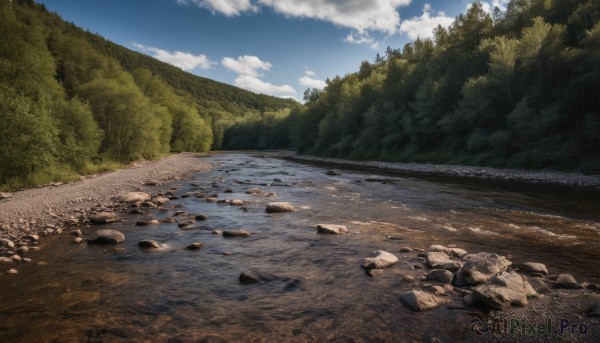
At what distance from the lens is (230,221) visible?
14328 millimetres

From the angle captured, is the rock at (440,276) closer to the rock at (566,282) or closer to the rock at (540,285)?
the rock at (540,285)

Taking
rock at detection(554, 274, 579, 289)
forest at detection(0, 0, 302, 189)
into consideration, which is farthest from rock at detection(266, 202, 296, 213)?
forest at detection(0, 0, 302, 189)

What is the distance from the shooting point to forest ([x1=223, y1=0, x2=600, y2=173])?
32438 millimetres

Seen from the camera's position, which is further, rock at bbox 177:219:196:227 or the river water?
rock at bbox 177:219:196:227

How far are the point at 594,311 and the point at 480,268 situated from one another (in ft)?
7.51

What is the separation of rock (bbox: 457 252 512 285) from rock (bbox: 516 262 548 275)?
0.35 metres

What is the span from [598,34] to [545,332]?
1511 inches

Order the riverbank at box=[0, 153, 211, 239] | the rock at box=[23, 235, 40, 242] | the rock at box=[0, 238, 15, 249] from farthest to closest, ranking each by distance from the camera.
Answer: the riverbank at box=[0, 153, 211, 239] → the rock at box=[23, 235, 40, 242] → the rock at box=[0, 238, 15, 249]

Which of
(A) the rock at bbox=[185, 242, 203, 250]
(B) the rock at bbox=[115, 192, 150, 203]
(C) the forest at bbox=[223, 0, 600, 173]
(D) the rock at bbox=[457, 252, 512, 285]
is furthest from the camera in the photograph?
(C) the forest at bbox=[223, 0, 600, 173]

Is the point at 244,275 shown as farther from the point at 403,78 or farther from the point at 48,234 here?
the point at 403,78

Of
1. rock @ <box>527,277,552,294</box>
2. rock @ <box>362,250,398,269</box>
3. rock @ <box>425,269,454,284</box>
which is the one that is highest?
rock @ <box>527,277,552,294</box>

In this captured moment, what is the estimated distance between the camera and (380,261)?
8844mm

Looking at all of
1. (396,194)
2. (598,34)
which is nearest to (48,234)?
(396,194)

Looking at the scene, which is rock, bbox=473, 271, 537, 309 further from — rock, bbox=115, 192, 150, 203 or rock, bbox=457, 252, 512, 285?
rock, bbox=115, 192, 150, 203
